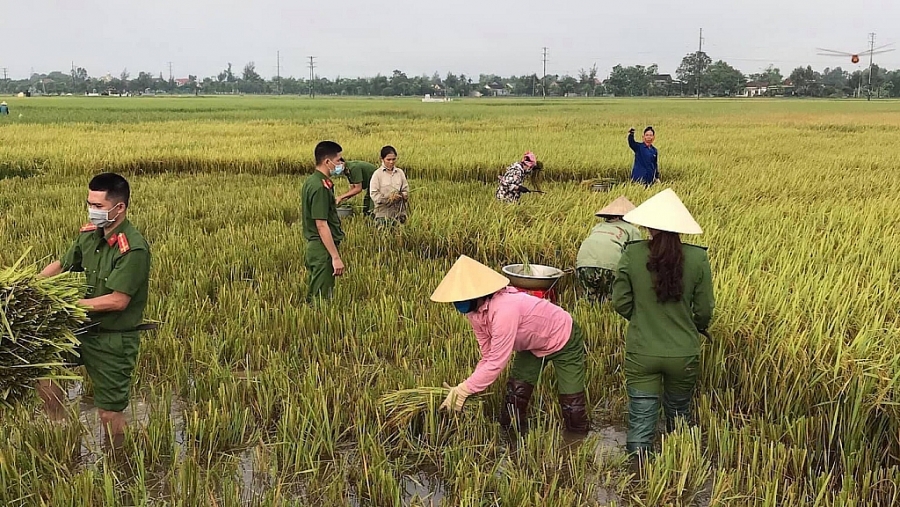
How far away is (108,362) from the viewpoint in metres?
2.67

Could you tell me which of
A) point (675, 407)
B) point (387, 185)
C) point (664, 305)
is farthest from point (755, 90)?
point (664, 305)

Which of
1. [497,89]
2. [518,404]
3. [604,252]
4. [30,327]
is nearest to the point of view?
[30,327]

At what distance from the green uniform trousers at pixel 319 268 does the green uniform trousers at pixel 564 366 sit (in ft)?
6.09

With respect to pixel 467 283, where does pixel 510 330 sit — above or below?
below

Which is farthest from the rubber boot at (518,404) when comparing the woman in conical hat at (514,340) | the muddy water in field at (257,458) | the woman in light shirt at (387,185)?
the woman in light shirt at (387,185)

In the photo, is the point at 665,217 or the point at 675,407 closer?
the point at 665,217

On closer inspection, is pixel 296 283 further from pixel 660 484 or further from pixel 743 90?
pixel 743 90

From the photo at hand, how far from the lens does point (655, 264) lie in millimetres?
2648

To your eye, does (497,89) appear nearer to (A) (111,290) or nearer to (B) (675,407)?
(B) (675,407)

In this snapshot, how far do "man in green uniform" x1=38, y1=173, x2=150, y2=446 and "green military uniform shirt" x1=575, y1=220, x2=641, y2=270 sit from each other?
8.39 ft

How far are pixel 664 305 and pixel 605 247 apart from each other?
1.51 metres

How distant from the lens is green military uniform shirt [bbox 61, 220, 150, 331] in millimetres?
2607

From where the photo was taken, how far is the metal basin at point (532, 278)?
3.67m

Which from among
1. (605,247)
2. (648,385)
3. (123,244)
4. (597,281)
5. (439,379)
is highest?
(123,244)
